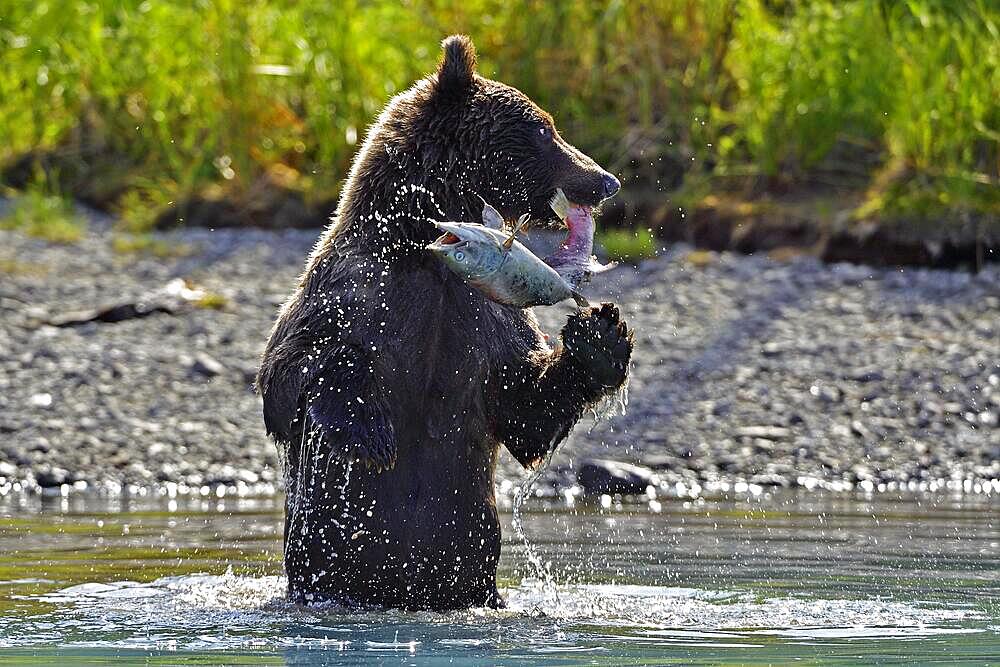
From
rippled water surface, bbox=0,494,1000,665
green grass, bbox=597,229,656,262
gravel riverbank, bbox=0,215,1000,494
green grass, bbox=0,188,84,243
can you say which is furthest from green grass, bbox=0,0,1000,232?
rippled water surface, bbox=0,494,1000,665

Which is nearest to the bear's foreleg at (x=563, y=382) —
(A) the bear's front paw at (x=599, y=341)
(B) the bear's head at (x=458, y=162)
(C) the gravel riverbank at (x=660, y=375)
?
(A) the bear's front paw at (x=599, y=341)

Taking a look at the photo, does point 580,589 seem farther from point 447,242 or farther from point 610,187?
point 447,242

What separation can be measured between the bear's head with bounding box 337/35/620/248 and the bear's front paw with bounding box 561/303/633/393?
0.50m

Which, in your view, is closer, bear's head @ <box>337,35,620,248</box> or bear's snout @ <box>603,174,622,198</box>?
bear's head @ <box>337,35,620,248</box>

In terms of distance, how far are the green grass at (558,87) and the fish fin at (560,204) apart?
19.6 ft

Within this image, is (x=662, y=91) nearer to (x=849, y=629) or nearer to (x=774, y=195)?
(x=774, y=195)

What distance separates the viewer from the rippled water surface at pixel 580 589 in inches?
188

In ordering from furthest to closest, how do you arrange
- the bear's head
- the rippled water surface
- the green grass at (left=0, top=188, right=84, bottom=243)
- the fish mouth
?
the green grass at (left=0, top=188, right=84, bottom=243)
the bear's head
the fish mouth
the rippled water surface

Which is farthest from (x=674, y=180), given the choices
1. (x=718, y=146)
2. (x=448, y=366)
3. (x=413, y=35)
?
(x=448, y=366)

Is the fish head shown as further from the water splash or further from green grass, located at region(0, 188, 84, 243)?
green grass, located at region(0, 188, 84, 243)

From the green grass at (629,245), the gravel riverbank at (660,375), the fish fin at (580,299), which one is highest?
the fish fin at (580,299)

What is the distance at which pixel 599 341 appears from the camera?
5.48m

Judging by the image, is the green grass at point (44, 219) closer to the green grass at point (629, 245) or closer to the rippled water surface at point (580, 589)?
the green grass at point (629, 245)

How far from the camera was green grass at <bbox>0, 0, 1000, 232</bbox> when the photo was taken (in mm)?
11750
